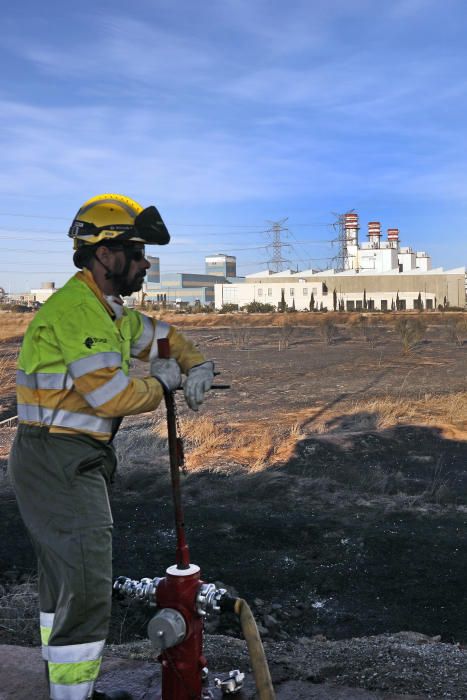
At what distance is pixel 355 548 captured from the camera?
473cm

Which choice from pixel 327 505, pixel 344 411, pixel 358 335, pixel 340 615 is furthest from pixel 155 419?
pixel 358 335

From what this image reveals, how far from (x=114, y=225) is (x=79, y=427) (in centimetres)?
70

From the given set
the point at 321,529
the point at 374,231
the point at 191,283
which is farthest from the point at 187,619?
the point at 191,283

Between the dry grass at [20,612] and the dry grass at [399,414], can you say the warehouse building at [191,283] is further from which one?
the dry grass at [20,612]

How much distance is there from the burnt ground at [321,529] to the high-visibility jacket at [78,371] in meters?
1.69

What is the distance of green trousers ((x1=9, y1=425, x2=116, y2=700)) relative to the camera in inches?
79.2

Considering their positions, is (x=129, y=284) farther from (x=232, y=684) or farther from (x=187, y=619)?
(x=232, y=684)

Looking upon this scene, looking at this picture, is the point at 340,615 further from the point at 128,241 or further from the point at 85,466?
the point at 128,241

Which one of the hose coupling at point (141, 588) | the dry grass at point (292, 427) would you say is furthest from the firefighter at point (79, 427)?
the dry grass at point (292, 427)

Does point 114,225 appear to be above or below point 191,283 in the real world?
below

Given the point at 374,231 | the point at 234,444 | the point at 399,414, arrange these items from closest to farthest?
the point at 234,444, the point at 399,414, the point at 374,231

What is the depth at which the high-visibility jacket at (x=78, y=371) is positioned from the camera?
1.99m

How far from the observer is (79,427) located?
209cm

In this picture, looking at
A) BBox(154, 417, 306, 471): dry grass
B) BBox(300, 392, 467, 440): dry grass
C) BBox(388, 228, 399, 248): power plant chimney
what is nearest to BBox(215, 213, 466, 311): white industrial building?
BBox(388, 228, 399, 248): power plant chimney
